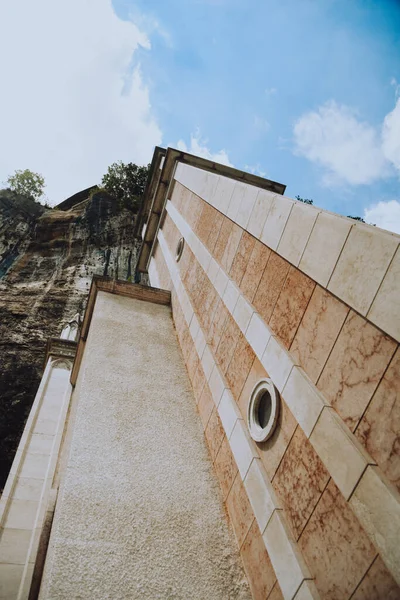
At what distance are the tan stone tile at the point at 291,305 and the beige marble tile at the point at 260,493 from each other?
1.57m

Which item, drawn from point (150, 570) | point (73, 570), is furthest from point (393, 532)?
point (73, 570)

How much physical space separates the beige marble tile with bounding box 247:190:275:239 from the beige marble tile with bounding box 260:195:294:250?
12cm

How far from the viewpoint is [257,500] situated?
4.26 m

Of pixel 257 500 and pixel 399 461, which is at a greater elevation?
pixel 399 461

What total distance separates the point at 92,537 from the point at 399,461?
3484 millimetres

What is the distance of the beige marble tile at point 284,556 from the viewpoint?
335 centimetres

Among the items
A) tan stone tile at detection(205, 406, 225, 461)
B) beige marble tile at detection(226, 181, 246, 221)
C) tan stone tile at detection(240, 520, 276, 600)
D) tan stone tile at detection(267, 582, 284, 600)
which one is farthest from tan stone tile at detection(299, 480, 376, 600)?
beige marble tile at detection(226, 181, 246, 221)

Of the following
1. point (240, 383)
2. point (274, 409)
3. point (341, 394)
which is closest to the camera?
point (341, 394)

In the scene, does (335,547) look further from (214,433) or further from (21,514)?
(21,514)

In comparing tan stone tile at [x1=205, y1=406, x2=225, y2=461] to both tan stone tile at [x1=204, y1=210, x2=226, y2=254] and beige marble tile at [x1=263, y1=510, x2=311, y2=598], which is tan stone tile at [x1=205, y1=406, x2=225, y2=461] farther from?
tan stone tile at [x1=204, y1=210, x2=226, y2=254]

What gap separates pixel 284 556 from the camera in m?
3.59

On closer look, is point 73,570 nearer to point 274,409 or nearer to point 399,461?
point 274,409

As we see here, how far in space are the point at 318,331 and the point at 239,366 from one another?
201cm

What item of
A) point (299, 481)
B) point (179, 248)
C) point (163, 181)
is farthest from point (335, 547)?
point (163, 181)
